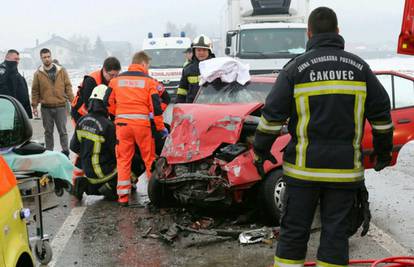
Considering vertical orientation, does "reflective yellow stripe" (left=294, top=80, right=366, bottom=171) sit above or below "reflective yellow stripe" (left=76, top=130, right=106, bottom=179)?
above

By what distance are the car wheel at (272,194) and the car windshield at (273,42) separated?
27.8 ft

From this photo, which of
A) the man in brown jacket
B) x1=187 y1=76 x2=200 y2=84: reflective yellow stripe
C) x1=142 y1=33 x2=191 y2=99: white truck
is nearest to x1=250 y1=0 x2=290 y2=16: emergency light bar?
x1=142 y1=33 x2=191 y2=99: white truck

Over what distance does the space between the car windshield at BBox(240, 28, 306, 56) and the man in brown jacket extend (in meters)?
5.56

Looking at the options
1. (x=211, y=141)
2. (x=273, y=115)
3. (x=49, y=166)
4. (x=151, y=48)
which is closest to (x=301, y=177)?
(x=273, y=115)

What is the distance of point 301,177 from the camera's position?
3605 millimetres

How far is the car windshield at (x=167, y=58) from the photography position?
66.9 ft

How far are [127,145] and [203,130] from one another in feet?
4.10

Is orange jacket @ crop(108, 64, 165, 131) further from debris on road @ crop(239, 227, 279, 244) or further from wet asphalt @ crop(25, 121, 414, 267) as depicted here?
debris on road @ crop(239, 227, 279, 244)

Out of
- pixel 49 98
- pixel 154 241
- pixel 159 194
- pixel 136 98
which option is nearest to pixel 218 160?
pixel 154 241

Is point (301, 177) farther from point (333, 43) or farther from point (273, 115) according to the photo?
point (333, 43)

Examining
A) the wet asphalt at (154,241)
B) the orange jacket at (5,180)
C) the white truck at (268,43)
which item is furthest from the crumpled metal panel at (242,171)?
the white truck at (268,43)

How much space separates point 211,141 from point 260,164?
1937 mm

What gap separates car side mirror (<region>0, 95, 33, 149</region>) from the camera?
3844mm

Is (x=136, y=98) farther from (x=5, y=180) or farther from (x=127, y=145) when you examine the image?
(x=5, y=180)
